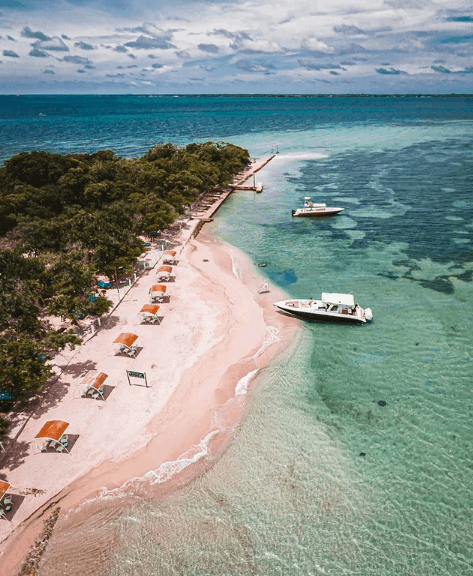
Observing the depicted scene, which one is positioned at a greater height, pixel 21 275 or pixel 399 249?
pixel 21 275

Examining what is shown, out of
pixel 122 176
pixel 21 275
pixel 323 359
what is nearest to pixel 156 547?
pixel 323 359

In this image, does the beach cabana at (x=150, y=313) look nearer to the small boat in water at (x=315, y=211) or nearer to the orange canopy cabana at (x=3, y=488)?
the orange canopy cabana at (x=3, y=488)

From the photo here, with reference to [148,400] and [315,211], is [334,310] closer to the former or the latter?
[148,400]

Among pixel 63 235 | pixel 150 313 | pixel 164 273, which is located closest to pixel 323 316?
pixel 150 313

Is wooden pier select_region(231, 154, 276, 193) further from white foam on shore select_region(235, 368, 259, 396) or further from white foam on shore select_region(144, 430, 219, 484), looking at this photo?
white foam on shore select_region(144, 430, 219, 484)

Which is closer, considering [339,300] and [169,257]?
[339,300]

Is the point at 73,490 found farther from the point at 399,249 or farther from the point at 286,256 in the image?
the point at 399,249

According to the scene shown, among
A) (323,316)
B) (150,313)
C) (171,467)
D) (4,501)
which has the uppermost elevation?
(150,313)
